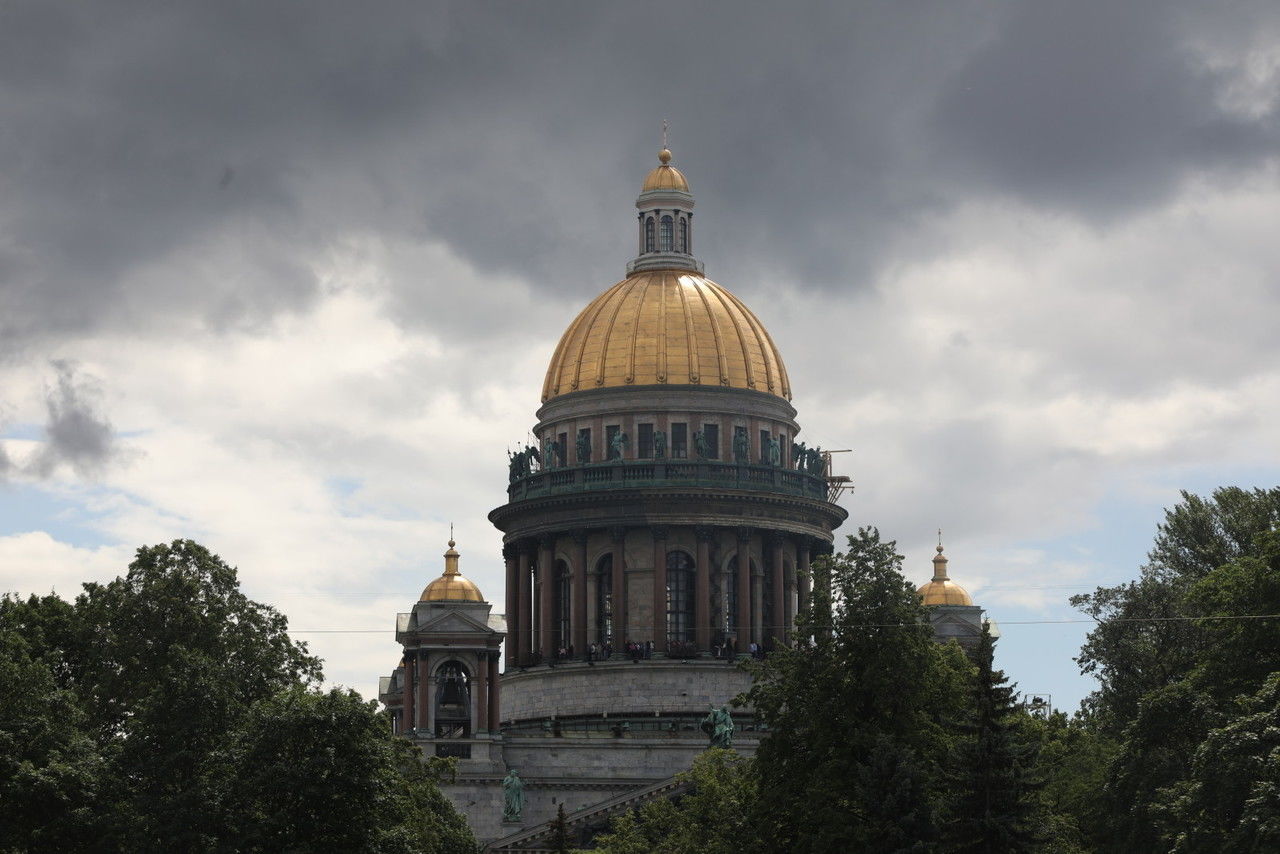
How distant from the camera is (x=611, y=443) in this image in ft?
468

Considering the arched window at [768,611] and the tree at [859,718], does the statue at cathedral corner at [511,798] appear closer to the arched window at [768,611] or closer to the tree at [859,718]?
the arched window at [768,611]

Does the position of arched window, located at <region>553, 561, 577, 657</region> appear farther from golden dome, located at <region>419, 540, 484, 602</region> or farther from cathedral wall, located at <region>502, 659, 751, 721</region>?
golden dome, located at <region>419, 540, 484, 602</region>

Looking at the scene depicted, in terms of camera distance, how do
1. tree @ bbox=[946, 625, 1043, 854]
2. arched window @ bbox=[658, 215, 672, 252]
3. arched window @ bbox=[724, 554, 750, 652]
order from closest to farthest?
1. tree @ bbox=[946, 625, 1043, 854]
2. arched window @ bbox=[724, 554, 750, 652]
3. arched window @ bbox=[658, 215, 672, 252]

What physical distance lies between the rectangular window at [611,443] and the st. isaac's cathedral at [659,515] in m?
0.16

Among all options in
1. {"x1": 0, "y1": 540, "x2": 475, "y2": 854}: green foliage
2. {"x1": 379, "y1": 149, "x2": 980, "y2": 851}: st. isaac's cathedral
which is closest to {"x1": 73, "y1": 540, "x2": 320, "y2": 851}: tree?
{"x1": 0, "y1": 540, "x2": 475, "y2": 854}: green foliage

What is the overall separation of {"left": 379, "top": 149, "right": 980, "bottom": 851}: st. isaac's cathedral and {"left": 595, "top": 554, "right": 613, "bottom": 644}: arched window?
0.31ft

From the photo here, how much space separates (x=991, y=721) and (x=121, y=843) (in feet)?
84.3

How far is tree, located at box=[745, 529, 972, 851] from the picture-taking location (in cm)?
8406

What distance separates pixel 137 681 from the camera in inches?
3654

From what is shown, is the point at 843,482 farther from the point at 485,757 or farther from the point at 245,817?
the point at 245,817

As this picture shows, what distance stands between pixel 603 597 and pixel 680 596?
12.4 feet

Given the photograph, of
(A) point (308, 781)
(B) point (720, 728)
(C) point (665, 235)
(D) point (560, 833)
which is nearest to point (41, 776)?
(A) point (308, 781)

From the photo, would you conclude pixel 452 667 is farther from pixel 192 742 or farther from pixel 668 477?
pixel 192 742

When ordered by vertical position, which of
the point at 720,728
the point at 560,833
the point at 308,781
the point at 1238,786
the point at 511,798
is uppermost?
the point at 720,728
